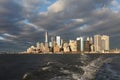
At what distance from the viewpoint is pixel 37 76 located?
1614 inches

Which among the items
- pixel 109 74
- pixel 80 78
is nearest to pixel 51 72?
pixel 80 78

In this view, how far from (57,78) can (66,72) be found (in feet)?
15.7

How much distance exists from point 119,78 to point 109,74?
3.37 m

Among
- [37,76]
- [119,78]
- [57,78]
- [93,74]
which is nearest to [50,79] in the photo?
[57,78]

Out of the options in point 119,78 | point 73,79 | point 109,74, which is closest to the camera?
point 73,79

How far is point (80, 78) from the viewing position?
125ft

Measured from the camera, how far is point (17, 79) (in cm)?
4800

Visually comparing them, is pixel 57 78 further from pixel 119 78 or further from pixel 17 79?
pixel 17 79

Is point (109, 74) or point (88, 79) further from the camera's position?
point (109, 74)

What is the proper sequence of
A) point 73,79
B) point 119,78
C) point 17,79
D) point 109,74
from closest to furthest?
point 73,79
point 119,78
point 109,74
point 17,79

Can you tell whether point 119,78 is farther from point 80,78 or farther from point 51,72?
point 51,72

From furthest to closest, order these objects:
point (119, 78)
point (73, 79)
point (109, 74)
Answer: point (109, 74), point (119, 78), point (73, 79)

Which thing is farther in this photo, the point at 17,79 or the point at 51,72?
the point at 17,79

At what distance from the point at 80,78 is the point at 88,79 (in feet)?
3.99
